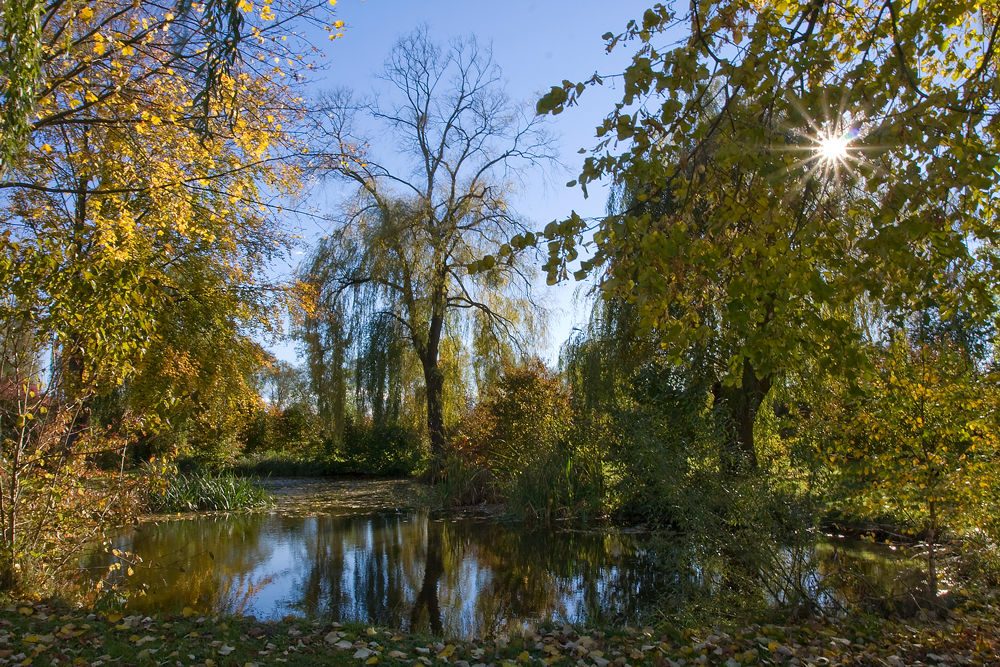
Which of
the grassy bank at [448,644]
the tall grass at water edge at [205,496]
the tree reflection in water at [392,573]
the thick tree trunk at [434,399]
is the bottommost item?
the tree reflection in water at [392,573]

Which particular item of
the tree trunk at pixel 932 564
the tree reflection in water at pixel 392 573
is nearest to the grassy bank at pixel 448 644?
the tree trunk at pixel 932 564

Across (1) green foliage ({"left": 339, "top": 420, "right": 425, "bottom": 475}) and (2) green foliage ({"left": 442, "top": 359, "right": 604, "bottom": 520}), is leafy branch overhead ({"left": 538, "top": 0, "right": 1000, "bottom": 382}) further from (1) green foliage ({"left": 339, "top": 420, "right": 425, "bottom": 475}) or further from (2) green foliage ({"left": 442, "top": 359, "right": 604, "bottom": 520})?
(1) green foliage ({"left": 339, "top": 420, "right": 425, "bottom": 475})

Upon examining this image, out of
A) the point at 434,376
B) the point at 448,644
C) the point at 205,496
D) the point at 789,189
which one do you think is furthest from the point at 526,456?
the point at 789,189

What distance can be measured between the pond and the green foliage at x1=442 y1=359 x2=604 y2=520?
0.55 metres

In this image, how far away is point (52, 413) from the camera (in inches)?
217

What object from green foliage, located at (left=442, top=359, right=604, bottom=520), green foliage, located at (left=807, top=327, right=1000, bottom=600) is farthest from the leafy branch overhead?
green foliage, located at (left=442, top=359, right=604, bottom=520)

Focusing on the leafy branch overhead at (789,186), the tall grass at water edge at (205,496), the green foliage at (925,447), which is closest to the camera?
the leafy branch overhead at (789,186)

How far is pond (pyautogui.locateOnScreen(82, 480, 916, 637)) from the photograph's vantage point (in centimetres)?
565

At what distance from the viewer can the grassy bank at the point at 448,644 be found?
3658 millimetres

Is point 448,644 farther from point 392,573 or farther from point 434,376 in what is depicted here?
point 434,376

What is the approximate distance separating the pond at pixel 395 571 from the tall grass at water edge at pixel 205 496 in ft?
1.91

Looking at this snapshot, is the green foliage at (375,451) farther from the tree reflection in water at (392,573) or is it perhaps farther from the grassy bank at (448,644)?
the grassy bank at (448,644)

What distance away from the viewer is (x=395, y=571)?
23.7 feet

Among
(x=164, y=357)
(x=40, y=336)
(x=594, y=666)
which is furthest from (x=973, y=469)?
(x=164, y=357)
